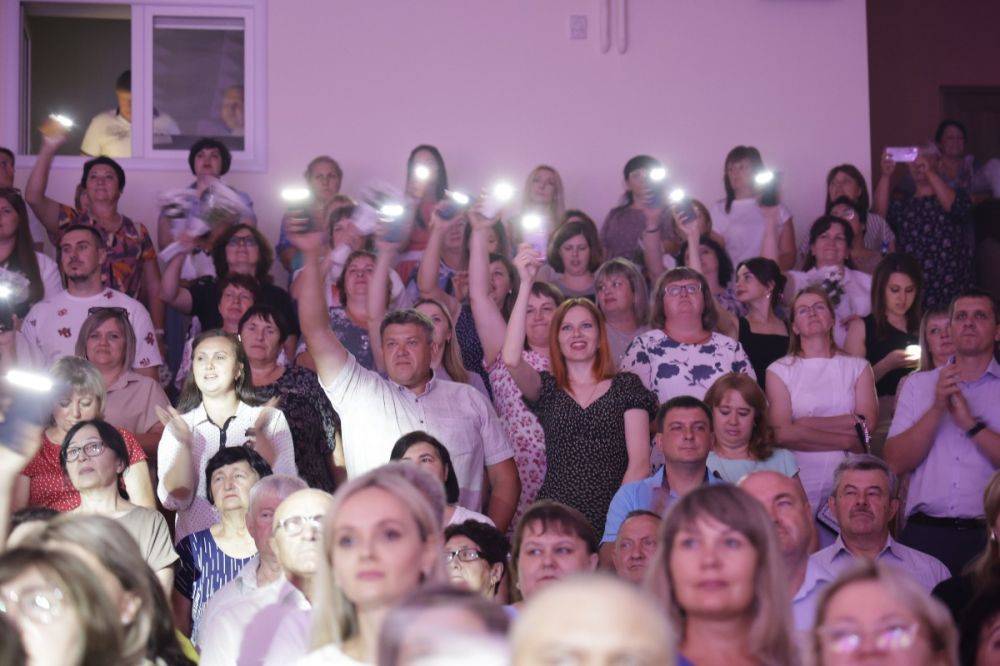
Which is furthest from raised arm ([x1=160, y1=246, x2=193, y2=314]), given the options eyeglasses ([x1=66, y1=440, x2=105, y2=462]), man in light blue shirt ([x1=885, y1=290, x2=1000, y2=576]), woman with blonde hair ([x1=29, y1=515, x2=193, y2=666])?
woman with blonde hair ([x1=29, y1=515, x2=193, y2=666])

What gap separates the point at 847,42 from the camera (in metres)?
8.98

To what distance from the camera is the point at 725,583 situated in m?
3.14

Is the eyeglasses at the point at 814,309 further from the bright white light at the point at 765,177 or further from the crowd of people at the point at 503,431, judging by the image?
the bright white light at the point at 765,177

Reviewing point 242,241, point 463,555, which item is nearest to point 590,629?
point 463,555

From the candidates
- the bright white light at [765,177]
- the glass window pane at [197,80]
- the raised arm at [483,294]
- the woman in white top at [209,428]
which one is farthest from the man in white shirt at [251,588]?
the glass window pane at [197,80]

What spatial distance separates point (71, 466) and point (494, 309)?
1.83 meters

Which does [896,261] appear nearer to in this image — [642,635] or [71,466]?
[71,466]

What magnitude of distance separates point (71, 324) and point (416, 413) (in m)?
1.88

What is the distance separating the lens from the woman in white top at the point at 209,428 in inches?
214

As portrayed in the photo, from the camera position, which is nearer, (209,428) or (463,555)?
(463,555)

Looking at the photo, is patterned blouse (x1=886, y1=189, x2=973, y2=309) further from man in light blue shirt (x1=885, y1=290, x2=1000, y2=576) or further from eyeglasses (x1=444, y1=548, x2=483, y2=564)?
eyeglasses (x1=444, y1=548, x2=483, y2=564)

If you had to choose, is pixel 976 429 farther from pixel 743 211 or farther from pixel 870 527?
pixel 743 211

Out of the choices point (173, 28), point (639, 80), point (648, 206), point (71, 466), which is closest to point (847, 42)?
point (639, 80)

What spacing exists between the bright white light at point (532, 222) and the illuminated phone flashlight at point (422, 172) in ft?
1.74
